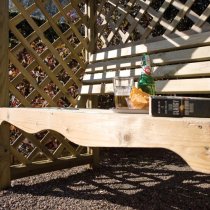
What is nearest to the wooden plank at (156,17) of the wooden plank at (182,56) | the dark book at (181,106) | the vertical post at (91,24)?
the wooden plank at (182,56)

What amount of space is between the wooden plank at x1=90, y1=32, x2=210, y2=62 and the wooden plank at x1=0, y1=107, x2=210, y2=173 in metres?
0.90

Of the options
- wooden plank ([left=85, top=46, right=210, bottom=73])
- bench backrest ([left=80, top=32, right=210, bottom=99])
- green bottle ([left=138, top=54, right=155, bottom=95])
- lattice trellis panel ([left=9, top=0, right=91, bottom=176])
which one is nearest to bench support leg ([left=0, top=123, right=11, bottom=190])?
lattice trellis panel ([left=9, top=0, right=91, bottom=176])

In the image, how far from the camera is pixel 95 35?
9.34 feet

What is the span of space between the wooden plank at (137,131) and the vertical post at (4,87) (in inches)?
28.6

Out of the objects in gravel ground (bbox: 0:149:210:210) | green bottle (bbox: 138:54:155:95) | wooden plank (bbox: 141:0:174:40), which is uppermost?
wooden plank (bbox: 141:0:174:40)

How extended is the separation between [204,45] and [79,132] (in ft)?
3.14

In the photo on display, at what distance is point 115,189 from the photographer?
7.38ft

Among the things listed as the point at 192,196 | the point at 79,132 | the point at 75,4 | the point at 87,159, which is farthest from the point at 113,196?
the point at 75,4

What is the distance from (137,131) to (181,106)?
14 centimetres

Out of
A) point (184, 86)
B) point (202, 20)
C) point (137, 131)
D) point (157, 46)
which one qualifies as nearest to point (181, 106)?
point (137, 131)

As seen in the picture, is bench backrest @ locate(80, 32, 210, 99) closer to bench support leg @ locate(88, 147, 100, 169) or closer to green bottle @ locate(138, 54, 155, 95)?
bench support leg @ locate(88, 147, 100, 169)

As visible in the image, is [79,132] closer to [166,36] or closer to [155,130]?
[155,130]

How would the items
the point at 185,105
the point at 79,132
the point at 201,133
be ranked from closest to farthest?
the point at 201,133
the point at 185,105
the point at 79,132

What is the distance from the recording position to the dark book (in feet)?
3.25
